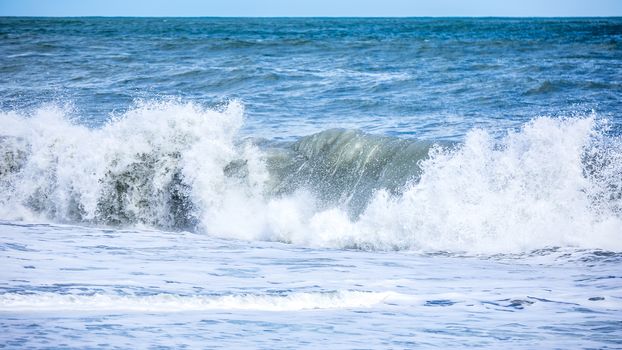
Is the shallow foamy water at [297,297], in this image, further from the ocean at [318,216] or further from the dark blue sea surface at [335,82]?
the dark blue sea surface at [335,82]

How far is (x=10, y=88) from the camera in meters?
18.5

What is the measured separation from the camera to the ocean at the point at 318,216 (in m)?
4.82

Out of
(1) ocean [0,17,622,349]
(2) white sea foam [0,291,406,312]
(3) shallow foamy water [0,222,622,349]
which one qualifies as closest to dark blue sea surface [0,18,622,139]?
(1) ocean [0,17,622,349]

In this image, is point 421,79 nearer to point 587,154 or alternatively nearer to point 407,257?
point 587,154

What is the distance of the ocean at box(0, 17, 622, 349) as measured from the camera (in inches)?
190

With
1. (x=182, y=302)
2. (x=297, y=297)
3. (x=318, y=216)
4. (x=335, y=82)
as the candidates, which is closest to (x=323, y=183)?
(x=318, y=216)

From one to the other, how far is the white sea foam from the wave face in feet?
9.34

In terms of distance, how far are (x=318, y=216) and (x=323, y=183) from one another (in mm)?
1436

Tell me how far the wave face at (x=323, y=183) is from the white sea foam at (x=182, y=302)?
285 cm

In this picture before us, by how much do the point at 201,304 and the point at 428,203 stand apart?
14.0 feet

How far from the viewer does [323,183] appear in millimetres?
10742

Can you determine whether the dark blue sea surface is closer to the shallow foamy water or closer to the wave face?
the wave face

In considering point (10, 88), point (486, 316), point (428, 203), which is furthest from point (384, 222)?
point (10, 88)

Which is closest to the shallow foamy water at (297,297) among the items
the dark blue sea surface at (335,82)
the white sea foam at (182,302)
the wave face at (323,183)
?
the white sea foam at (182,302)
